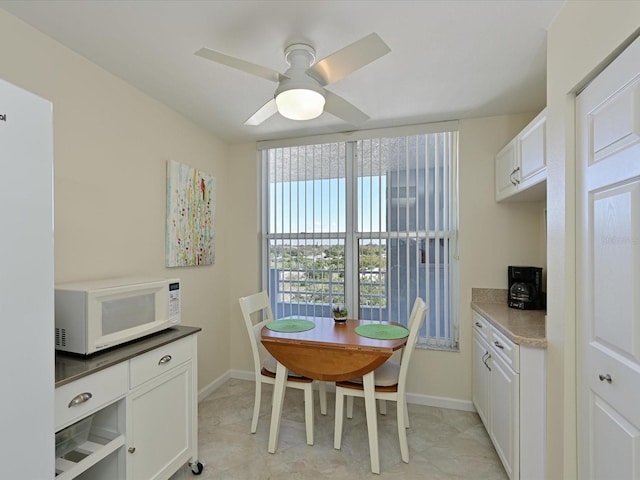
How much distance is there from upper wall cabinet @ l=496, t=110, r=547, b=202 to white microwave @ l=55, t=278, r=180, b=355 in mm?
2327

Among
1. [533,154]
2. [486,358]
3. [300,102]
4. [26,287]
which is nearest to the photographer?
[26,287]

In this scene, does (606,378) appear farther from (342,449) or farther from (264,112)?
(264,112)

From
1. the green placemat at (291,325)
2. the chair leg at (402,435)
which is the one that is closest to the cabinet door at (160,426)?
the green placemat at (291,325)

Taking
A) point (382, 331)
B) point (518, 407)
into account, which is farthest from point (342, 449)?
point (518, 407)

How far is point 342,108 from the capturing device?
6.04ft

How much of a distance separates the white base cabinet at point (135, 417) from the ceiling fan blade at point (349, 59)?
1.66 m

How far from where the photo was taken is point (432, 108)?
104 inches

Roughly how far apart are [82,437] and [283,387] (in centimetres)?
115

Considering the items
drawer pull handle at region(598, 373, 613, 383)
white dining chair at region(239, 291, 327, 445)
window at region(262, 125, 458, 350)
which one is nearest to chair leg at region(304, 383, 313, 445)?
white dining chair at region(239, 291, 327, 445)

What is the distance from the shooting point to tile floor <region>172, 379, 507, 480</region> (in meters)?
2.04

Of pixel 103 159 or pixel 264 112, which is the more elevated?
pixel 264 112

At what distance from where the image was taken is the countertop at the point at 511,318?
1.74 metres

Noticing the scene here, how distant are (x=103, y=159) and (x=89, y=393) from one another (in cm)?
141

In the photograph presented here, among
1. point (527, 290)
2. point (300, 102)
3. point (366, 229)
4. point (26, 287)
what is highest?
point (300, 102)
